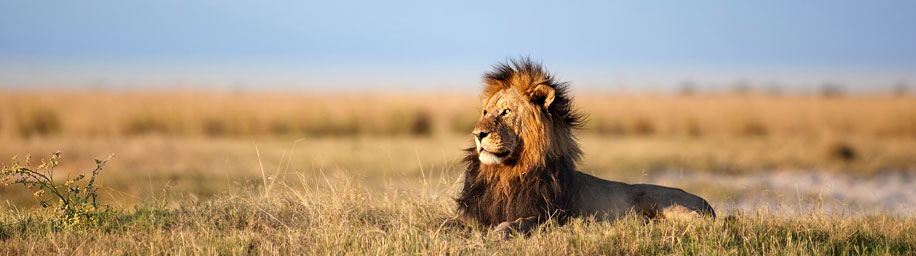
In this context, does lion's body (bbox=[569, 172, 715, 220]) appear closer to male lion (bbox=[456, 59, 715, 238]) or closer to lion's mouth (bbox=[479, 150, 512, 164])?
male lion (bbox=[456, 59, 715, 238])

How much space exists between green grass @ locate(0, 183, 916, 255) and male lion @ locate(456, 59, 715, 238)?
4.7 inches

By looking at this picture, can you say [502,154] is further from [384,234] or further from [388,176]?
[388,176]

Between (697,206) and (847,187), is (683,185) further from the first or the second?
(697,206)

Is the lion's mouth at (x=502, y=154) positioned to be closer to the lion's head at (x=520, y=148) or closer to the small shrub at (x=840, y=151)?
the lion's head at (x=520, y=148)

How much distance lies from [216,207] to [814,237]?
397 cm

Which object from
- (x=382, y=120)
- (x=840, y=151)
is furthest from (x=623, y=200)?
(x=382, y=120)

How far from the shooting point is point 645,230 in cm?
455

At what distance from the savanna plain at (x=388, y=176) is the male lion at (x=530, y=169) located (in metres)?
0.17

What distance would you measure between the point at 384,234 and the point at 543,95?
4.20 ft

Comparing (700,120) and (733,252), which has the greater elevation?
(700,120)

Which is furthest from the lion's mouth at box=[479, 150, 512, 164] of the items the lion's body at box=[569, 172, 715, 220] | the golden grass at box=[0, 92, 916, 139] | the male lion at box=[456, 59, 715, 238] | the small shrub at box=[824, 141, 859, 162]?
the golden grass at box=[0, 92, 916, 139]

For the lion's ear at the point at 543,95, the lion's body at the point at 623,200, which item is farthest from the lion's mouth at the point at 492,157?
the lion's body at the point at 623,200

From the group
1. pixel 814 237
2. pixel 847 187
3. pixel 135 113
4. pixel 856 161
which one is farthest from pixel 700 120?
pixel 814 237

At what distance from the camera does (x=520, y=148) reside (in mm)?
4621
